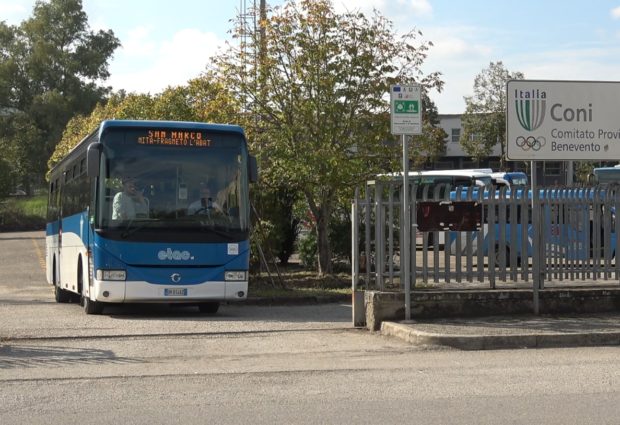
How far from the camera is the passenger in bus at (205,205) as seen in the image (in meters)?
14.0

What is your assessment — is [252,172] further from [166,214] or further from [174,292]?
[174,292]

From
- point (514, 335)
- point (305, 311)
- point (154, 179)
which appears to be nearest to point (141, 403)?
point (514, 335)

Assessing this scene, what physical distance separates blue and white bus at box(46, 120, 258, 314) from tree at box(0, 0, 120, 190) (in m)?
58.4

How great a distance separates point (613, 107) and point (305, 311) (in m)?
6.13

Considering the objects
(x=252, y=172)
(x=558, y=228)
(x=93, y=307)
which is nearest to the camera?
(x=558, y=228)

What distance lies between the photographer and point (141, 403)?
728 centimetres

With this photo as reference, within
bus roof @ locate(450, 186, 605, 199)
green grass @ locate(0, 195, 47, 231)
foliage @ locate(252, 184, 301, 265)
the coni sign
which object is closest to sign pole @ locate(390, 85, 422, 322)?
bus roof @ locate(450, 186, 605, 199)

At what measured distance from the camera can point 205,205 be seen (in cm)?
1405

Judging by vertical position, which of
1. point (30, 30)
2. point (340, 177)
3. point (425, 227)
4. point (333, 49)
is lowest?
point (425, 227)

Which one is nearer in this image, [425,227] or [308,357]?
[308,357]

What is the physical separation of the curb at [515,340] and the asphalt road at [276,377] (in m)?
0.19

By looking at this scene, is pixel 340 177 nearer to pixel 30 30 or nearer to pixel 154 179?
pixel 154 179

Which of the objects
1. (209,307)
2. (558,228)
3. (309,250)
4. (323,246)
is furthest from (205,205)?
(309,250)

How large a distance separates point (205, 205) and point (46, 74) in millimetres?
62048
